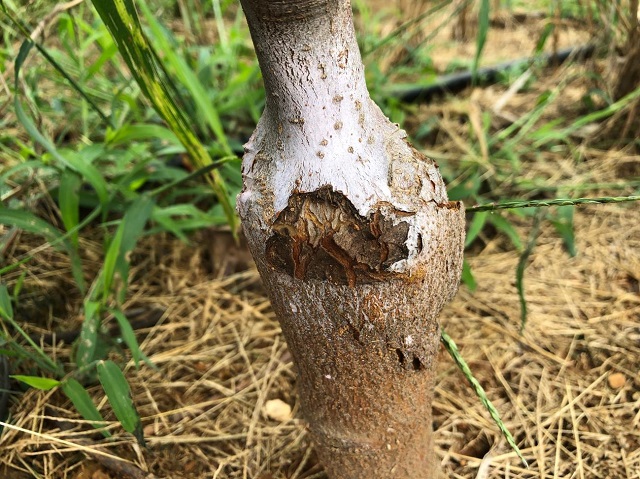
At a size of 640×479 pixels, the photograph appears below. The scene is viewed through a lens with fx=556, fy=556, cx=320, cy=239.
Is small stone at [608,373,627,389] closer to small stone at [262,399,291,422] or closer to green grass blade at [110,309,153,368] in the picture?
small stone at [262,399,291,422]

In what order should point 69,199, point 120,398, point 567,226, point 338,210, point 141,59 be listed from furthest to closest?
point 567,226 → point 69,199 → point 120,398 → point 141,59 → point 338,210

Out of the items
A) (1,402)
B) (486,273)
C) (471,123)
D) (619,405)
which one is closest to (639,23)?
(471,123)

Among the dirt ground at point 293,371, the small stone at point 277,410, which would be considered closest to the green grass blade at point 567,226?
the dirt ground at point 293,371

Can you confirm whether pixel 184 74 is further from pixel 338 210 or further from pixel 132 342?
pixel 338 210

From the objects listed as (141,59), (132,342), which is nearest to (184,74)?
(141,59)

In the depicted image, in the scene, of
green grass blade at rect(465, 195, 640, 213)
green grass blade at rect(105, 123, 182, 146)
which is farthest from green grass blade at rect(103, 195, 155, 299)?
green grass blade at rect(465, 195, 640, 213)
